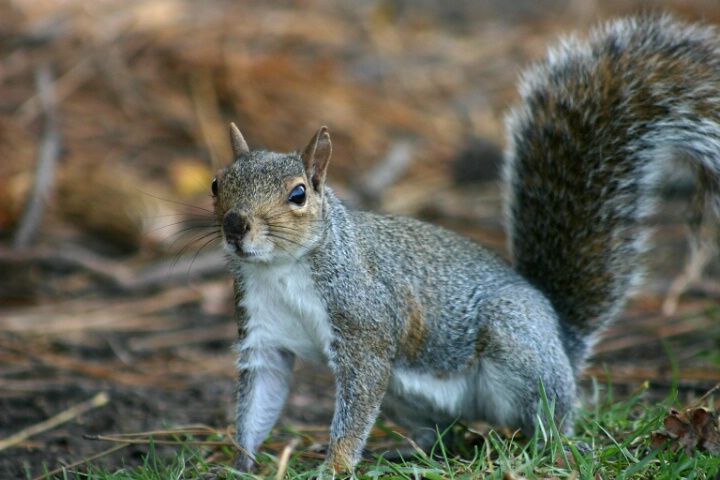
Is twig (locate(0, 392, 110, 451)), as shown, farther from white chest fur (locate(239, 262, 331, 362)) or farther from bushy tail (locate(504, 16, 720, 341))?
bushy tail (locate(504, 16, 720, 341))

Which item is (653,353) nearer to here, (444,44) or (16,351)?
(16,351)

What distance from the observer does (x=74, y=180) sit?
15.8 feet

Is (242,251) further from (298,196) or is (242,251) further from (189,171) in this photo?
(189,171)

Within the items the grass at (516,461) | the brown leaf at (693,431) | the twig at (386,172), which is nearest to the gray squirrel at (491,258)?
the grass at (516,461)

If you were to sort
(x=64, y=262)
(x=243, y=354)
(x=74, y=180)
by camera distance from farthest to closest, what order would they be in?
(x=74, y=180) < (x=64, y=262) < (x=243, y=354)

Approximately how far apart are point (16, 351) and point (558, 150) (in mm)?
2373

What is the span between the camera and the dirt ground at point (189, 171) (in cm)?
339

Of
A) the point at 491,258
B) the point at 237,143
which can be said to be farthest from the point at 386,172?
the point at 237,143

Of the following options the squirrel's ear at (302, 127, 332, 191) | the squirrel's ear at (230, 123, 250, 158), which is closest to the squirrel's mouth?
the squirrel's ear at (302, 127, 332, 191)

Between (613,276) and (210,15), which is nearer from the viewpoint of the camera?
(613,276)

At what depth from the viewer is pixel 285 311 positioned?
2424 mm

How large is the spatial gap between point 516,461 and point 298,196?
0.92 meters

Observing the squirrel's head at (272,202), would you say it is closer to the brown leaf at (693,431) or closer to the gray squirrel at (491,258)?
the gray squirrel at (491,258)

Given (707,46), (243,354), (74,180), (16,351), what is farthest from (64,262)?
(707,46)
